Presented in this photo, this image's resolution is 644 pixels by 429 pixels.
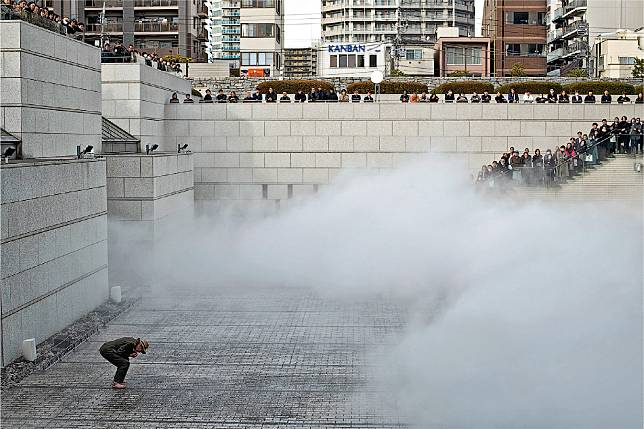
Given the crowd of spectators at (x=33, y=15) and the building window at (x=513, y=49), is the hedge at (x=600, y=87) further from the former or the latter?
the building window at (x=513, y=49)

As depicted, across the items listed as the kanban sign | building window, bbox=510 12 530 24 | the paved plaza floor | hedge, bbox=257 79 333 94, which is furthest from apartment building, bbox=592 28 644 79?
the paved plaza floor

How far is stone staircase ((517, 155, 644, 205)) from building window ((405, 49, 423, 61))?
52.9 m

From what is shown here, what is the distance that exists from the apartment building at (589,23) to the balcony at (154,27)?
27001 mm

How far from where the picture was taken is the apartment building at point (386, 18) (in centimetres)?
10319

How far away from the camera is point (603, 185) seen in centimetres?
3312

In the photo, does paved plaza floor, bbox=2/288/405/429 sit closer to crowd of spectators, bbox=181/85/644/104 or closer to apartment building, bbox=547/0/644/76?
crowd of spectators, bbox=181/85/644/104

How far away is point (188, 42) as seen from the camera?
7231cm

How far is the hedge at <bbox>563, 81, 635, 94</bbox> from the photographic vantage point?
4241cm

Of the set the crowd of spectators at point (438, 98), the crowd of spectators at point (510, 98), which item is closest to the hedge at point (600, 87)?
the crowd of spectators at point (438, 98)

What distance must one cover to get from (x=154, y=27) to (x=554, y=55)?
34.6 m

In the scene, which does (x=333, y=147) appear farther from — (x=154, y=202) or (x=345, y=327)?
(x=345, y=327)

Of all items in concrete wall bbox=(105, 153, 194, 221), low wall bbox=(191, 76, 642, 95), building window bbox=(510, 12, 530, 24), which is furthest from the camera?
building window bbox=(510, 12, 530, 24)

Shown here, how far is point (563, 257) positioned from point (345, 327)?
17.0 feet

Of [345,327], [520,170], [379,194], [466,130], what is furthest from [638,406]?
[466,130]
